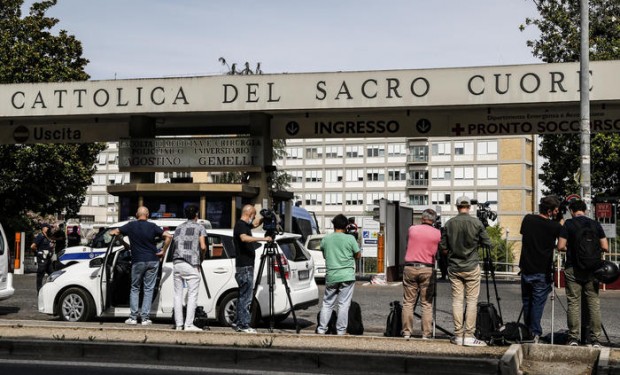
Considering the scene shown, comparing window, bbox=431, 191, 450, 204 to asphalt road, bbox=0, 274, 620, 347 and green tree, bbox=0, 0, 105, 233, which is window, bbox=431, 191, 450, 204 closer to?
green tree, bbox=0, 0, 105, 233

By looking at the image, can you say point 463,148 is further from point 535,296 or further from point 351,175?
point 535,296

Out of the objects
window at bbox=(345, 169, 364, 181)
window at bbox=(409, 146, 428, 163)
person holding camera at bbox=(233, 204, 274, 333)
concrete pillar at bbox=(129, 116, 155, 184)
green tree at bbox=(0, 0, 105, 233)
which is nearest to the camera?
person holding camera at bbox=(233, 204, 274, 333)

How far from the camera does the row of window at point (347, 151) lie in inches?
4764

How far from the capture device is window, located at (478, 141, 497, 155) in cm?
10919

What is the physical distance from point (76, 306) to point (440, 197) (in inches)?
4061

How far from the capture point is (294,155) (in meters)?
128

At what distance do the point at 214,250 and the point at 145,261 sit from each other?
1272 mm

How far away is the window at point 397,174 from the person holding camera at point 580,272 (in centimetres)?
10870

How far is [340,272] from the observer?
1235cm

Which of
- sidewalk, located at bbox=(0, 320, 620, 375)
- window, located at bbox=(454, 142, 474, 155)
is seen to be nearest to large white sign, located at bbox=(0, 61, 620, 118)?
sidewalk, located at bbox=(0, 320, 620, 375)

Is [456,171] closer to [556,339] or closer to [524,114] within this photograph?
[524,114]

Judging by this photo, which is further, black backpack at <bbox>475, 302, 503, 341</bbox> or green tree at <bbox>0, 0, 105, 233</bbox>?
green tree at <bbox>0, 0, 105, 233</bbox>

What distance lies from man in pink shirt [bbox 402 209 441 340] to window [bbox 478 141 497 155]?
98935mm

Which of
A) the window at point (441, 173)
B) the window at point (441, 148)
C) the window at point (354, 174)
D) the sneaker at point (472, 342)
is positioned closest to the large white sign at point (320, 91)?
the sneaker at point (472, 342)
